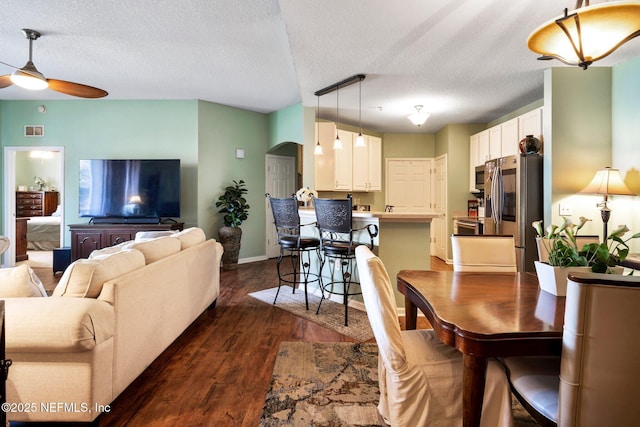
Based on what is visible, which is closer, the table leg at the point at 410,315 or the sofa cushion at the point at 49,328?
the sofa cushion at the point at 49,328

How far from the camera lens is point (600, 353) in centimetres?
97

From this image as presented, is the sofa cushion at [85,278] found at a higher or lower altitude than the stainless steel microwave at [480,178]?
lower

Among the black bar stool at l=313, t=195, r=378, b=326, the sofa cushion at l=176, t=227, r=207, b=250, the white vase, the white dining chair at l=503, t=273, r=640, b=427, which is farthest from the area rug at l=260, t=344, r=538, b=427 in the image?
the sofa cushion at l=176, t=227, r=207, b=250

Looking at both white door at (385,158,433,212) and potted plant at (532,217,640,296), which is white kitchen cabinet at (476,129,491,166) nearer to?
white door at (385,158,433,212)

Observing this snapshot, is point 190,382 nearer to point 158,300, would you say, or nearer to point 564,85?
point 158,300

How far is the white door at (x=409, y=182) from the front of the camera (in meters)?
6.85

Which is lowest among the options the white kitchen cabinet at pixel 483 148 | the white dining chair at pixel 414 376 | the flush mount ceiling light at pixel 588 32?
the white dining chair at pixel 414 376

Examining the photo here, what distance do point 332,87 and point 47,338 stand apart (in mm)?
3652

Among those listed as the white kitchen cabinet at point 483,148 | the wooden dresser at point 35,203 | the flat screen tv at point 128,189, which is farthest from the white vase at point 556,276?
the wooden dresser at point 35,203

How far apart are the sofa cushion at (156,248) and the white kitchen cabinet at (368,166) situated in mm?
3797

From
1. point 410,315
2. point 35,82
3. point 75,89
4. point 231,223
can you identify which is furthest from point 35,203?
point 410,315

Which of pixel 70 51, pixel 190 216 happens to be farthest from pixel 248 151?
pixel 70 51

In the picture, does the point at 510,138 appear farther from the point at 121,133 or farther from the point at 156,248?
the point at 121,133

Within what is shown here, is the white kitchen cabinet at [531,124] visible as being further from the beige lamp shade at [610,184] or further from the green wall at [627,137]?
the beige lamp shade at [610,184]
